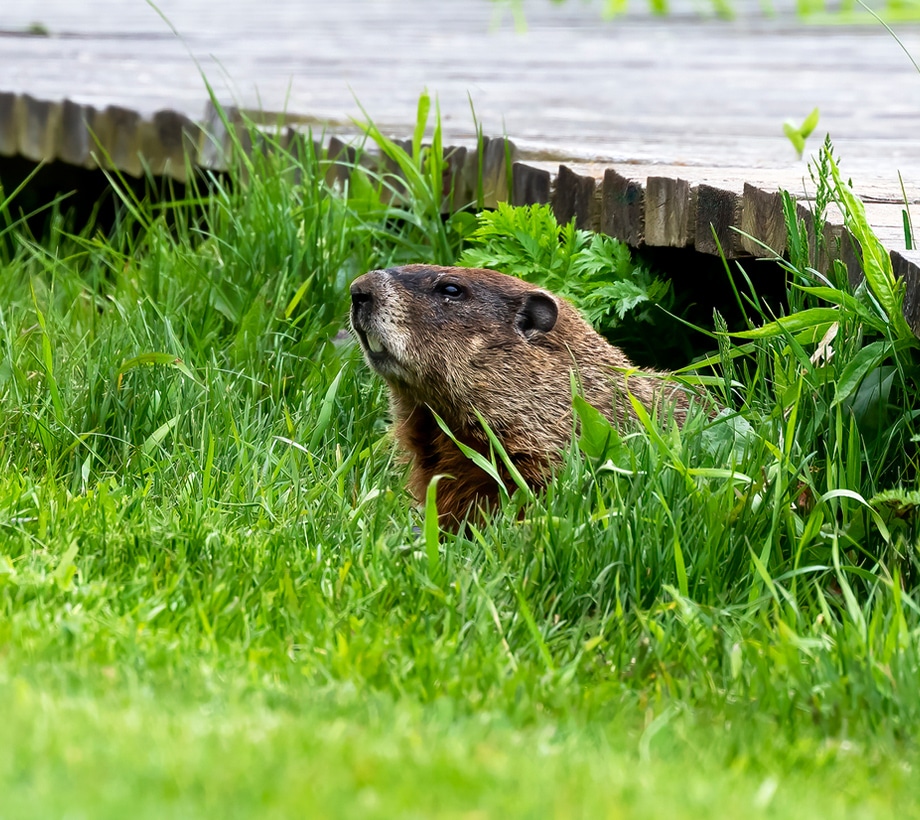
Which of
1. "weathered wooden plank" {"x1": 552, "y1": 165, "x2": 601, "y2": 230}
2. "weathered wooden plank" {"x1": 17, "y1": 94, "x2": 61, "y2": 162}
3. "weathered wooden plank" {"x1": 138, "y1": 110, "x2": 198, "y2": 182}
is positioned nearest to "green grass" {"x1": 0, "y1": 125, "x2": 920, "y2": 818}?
"weathered wooden plank" {"x1": 552, "y1": 165, "x2": 601, "y2": 230}

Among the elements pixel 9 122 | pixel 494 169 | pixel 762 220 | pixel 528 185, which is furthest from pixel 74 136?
pixel 762 220

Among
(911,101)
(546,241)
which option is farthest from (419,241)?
(911,101)

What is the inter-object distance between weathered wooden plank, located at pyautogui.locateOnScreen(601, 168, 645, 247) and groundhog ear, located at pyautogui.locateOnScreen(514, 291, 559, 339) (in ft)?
2.16

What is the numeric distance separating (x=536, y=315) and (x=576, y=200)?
941 mm

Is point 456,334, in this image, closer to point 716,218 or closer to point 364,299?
point 364,299

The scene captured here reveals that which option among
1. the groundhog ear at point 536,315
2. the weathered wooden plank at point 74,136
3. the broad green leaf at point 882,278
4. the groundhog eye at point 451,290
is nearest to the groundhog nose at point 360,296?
the groundhog eye at point 451,290

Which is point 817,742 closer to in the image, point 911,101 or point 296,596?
point 296,596

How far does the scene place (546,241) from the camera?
4.60 m

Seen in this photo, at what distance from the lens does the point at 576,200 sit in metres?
4.87

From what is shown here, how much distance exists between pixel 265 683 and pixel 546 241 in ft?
8.35

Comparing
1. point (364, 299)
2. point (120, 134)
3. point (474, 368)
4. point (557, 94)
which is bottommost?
point (474, 368)

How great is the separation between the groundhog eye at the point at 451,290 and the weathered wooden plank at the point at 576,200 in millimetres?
759

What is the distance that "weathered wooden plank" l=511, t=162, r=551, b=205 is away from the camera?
16.5 feet

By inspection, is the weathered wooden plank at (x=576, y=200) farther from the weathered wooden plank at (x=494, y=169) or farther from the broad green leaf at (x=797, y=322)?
the broad green leaf at (x=797, y=322)
